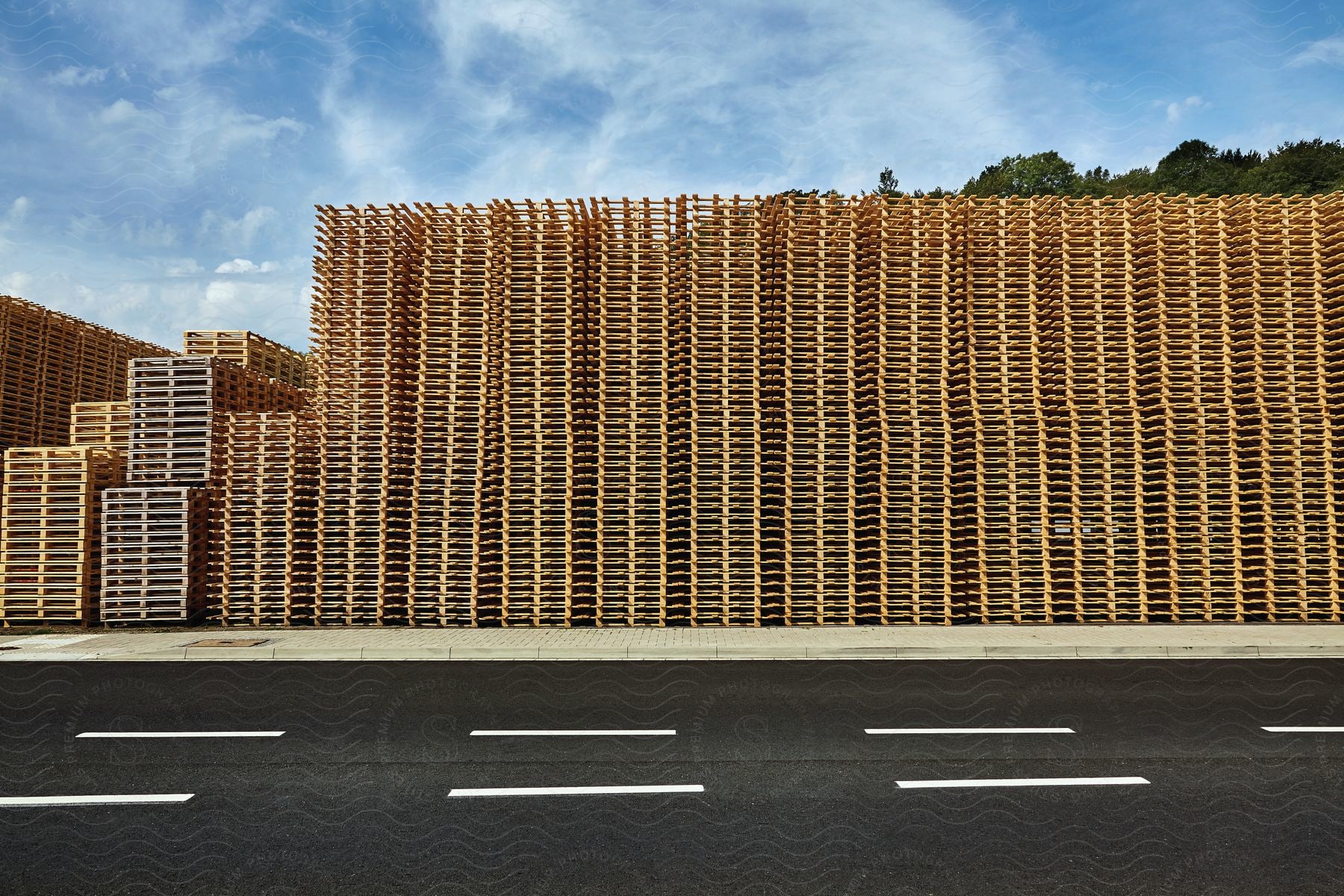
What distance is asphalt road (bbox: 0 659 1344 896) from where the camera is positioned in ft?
15.6

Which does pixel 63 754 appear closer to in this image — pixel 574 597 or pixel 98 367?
pixel 574 597

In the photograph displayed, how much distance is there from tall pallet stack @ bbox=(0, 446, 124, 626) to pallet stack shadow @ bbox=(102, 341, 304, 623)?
0.42 metres

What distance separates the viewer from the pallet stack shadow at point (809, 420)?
14.3 meters

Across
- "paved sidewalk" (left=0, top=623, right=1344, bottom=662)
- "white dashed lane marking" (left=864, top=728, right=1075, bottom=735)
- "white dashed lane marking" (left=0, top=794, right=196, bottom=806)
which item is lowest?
"paved sidewalk" (left=0, top=623, right=1344, bottom=662)

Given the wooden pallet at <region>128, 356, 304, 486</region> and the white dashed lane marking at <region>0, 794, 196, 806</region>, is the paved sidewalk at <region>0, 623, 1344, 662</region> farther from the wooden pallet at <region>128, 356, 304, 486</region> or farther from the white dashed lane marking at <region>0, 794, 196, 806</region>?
the white dashed lane marking at <region>0, 794, 196, 806</region>

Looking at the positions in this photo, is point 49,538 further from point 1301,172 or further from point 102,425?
point 1301,172

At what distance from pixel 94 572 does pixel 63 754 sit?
902cm

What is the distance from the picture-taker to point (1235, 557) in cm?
→ 1454

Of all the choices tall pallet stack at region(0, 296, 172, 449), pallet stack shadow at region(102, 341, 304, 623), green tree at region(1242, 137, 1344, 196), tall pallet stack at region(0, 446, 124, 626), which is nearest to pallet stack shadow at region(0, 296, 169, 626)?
tall pallet stack at region(0, 446, 124, 626)

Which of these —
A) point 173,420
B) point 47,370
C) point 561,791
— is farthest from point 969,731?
point 47,370

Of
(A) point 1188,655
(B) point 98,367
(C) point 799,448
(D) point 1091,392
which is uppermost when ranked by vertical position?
(B) point 98,367

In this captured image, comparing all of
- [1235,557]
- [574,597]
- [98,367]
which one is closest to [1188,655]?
[1235,557]

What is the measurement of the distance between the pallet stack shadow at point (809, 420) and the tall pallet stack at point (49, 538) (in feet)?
8.04

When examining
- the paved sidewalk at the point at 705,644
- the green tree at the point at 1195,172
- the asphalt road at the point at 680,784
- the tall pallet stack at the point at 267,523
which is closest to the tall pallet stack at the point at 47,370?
the tall pallet stack at the point at 267,523
